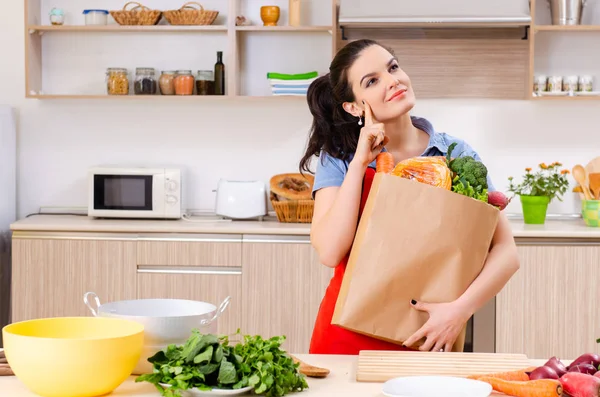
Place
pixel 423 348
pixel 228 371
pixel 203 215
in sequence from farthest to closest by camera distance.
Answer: pixel 203 215
pixel 423 348
pixel 228 371

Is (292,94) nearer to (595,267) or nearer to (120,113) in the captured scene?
(120,113)

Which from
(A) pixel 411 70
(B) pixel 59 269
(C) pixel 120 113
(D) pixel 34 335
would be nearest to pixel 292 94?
(A) pixel 411 70

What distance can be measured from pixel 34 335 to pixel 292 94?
8.58ft

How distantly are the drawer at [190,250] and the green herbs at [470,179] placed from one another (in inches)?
78.8

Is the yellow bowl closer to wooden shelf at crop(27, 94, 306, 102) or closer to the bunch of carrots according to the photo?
the bunch of carrots

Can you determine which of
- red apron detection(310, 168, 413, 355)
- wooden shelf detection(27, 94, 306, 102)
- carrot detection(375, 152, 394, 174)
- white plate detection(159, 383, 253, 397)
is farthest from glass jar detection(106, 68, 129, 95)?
white plate detection(159, 383, 253, 397)

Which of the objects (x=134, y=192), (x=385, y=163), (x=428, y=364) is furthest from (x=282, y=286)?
(x=428, y=364)

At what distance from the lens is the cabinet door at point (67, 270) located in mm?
3607

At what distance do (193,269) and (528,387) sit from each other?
8.11 ft

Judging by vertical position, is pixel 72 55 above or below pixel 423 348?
above

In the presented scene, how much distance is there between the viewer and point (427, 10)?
11.9ft

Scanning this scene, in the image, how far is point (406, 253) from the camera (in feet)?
5.32

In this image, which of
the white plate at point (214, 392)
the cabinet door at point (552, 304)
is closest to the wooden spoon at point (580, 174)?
the cabinet door at point (552, 304)

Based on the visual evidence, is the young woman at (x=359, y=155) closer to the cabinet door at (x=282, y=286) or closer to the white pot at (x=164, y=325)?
the white pot at (x=164, y=325)
